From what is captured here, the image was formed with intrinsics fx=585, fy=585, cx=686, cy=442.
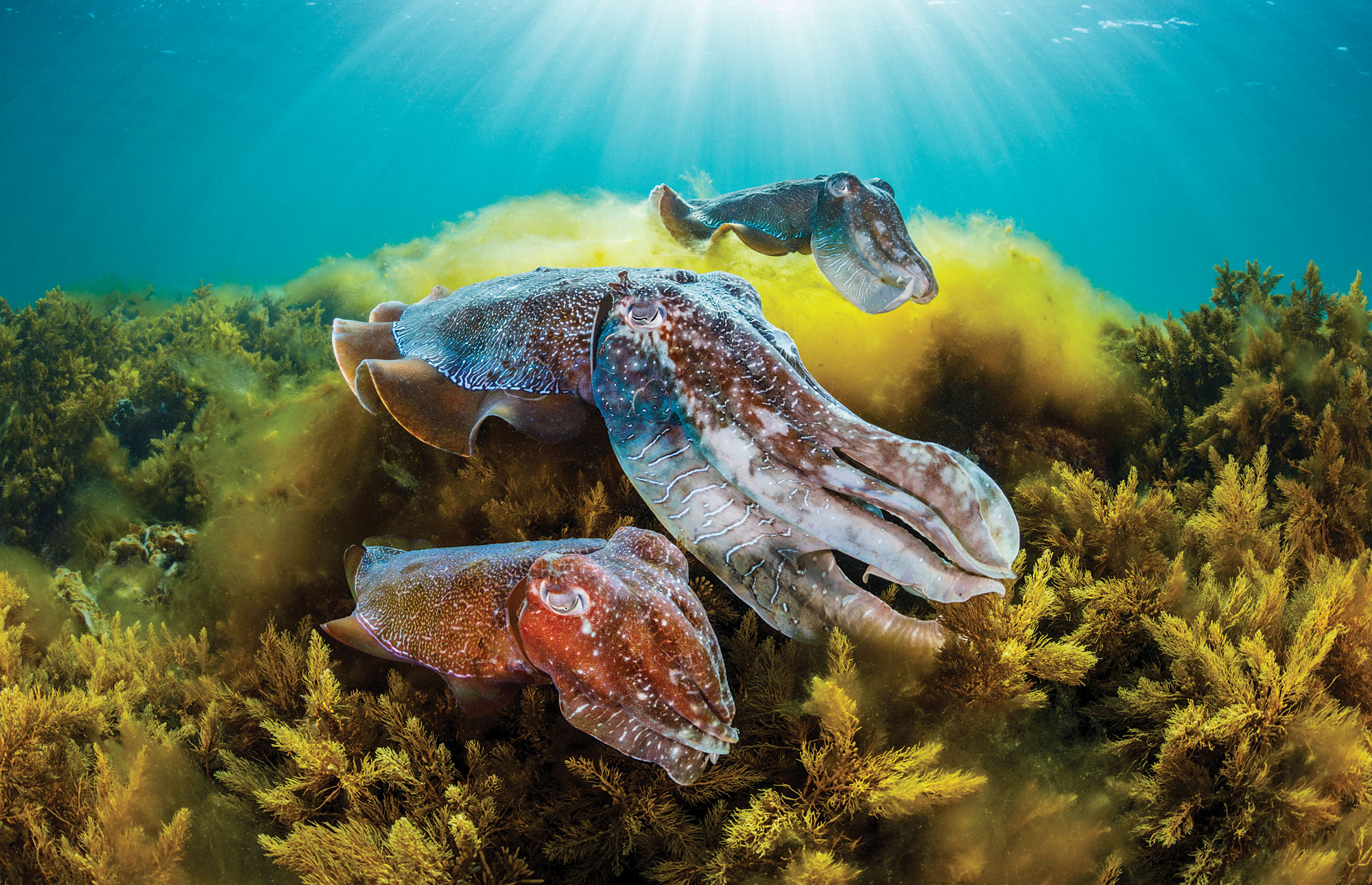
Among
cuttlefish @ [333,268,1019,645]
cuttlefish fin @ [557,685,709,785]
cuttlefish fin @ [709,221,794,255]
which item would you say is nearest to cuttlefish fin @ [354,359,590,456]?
cuttlefish @ [333,268,1019,645]

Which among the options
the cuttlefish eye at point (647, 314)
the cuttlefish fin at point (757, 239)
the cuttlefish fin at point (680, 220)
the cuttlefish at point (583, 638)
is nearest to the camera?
the cuttlefish at point (583, 638)

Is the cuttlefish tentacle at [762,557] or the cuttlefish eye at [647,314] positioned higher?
the cuttlefish eye at [647,314]

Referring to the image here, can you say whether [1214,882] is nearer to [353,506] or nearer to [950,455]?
[950,455]

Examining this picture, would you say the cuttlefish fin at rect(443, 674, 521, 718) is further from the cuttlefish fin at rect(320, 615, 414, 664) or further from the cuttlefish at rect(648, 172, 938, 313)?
the cuttlefish at rect(648, 172, 938, 313)

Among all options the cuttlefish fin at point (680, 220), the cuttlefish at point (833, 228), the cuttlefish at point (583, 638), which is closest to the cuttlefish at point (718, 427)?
the cuttlefish at point (583, 638)

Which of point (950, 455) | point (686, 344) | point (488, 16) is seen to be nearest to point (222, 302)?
point (686, 344)

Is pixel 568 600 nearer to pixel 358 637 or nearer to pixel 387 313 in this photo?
pixel 358 637

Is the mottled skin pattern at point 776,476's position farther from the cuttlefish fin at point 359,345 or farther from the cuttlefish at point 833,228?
the cuttlefish at point 833,228
